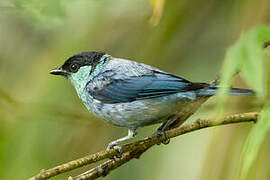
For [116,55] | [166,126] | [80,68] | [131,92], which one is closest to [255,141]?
[166,126]

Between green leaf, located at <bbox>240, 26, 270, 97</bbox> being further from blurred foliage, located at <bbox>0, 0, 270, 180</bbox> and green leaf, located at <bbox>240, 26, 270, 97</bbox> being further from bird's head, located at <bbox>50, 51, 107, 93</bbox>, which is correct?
bird's head, located at <bbox>50, 51, 107, 93</bbox>

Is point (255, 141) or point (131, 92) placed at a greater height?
point (131, 92)

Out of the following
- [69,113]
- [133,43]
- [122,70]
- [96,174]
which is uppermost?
[133,43]

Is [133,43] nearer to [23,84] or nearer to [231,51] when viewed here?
[23,84]

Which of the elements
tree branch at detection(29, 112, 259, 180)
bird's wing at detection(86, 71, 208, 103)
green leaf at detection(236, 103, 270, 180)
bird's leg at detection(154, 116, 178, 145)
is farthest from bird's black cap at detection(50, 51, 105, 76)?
green leaf at detection(236, 103, 270, 180)

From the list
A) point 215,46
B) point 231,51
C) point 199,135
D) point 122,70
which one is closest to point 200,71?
point 215,46

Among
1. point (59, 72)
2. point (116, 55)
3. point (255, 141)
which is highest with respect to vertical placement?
point (116, 55)

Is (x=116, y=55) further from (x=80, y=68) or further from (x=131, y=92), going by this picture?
(x=131, y=92)
